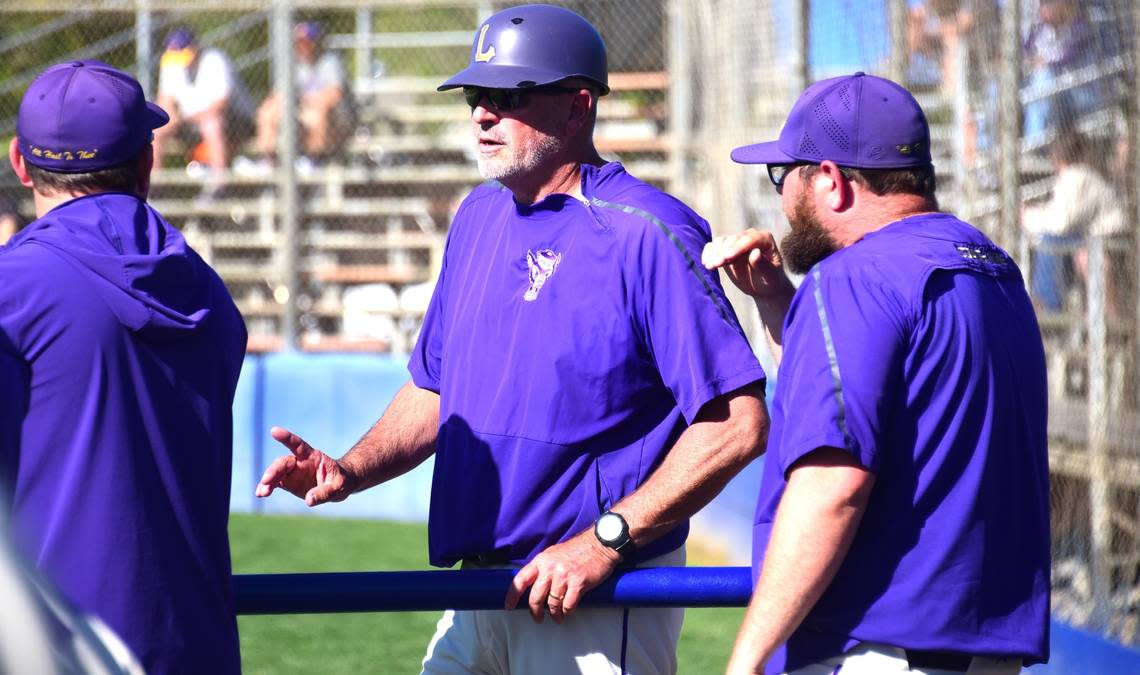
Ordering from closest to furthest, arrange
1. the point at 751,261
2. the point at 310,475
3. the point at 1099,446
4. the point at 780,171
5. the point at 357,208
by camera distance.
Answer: the point at 780,171 < the point at 751,261 < the point at 310,475 < the point at 1099,446 < the point at 357,208

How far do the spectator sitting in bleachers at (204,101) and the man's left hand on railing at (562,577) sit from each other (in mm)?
11446

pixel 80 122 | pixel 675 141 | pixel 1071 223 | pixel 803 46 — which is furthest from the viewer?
pixel 675 141

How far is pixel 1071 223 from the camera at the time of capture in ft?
18.4

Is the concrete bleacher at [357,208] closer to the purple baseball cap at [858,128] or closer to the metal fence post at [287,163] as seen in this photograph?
the metal fence post at [287,163]

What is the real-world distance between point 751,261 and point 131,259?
1.27 meters

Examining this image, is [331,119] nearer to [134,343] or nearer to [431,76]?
[431,76]

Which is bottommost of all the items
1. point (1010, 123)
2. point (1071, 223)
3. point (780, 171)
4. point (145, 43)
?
point (1071, 223)

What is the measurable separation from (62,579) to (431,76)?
44.8ft

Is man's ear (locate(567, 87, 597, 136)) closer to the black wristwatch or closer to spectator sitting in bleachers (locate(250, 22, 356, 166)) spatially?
the black wristwatch

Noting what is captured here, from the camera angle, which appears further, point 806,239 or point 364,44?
point 364,44

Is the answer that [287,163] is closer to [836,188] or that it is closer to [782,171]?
[782,171]

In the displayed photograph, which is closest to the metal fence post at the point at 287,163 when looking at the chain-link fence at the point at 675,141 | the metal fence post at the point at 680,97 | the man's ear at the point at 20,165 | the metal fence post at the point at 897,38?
the chain-link fence at the point at 675,141

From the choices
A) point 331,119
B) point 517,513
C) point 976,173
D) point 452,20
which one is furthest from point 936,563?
point 452,20

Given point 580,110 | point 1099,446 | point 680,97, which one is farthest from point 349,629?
point 680,97
